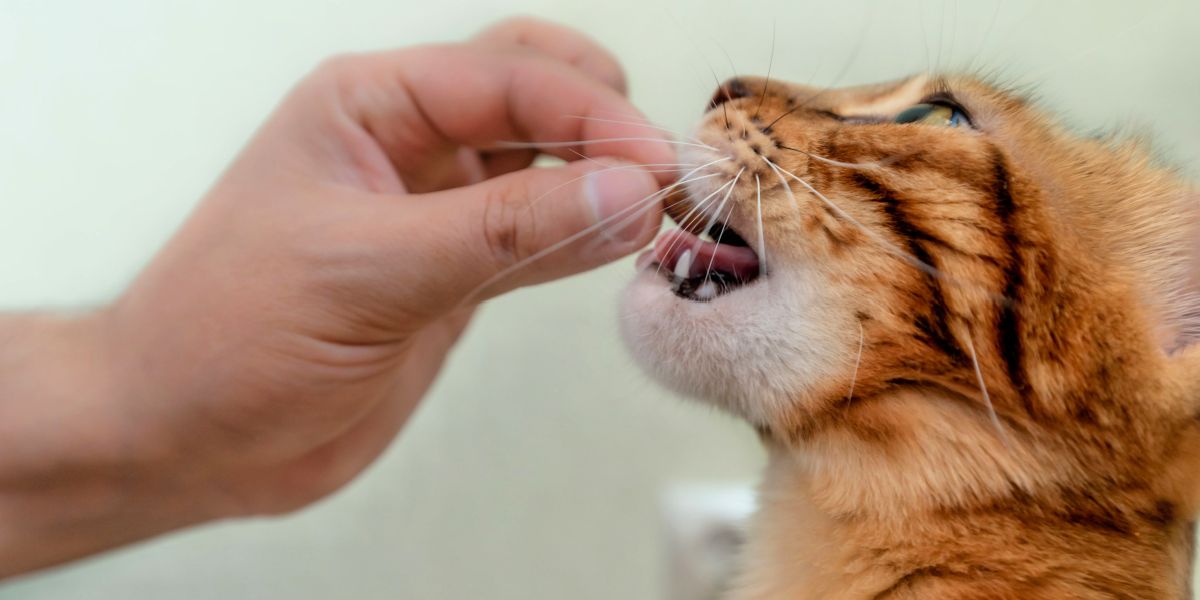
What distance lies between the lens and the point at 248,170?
0.70m

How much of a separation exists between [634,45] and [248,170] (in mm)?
422

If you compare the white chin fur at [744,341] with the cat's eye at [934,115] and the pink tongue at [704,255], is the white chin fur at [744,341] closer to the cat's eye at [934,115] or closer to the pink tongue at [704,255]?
the pink tongue at [704,255]

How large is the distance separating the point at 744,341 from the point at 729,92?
213 millimetres

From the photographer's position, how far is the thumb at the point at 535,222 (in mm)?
568

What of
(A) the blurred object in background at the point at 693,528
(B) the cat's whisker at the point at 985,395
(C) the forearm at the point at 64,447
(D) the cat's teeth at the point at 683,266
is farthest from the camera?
(A) the blurred object in background at the point at 693,528

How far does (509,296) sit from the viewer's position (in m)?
1.04

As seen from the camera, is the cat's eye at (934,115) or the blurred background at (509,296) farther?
the blurred background at (509,296)

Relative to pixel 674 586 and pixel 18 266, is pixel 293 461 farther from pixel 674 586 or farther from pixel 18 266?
pixel 674 586

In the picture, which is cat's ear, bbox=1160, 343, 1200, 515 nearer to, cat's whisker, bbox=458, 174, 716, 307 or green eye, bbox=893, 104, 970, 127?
green eye, bbox=893, 104, 970, 127

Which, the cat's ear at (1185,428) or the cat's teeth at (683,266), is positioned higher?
the cat's ear at (1185,428)

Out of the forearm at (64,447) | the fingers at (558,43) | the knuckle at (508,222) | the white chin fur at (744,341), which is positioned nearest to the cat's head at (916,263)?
the white chin fur at (744,341)

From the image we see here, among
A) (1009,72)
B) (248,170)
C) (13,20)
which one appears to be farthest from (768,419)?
(13,20)

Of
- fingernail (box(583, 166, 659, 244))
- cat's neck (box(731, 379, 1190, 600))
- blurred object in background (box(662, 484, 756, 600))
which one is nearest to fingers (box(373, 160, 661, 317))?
fingernail (box(583, 166, 659, 244))

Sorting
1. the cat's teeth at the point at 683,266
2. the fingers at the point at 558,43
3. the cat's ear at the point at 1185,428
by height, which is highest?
the fingers at the point at 558,43
